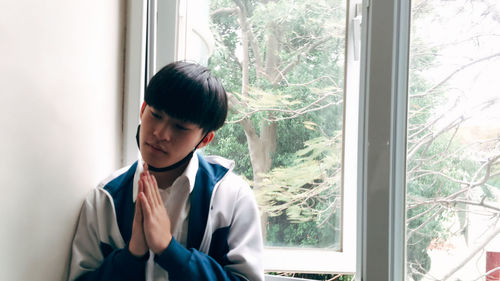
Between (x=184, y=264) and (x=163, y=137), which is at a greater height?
(x=163, y=137)

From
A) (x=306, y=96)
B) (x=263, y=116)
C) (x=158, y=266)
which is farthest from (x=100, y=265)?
(x=306, y=96)

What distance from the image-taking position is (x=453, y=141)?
0.91 m

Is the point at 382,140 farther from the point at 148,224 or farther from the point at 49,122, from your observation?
the point at 49,122

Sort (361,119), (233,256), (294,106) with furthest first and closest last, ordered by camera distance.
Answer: (294,106), (361,119), (233,256)

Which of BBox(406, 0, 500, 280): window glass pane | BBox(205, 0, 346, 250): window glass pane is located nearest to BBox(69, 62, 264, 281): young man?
BBox(205, 0, 346, 250): window glass pane

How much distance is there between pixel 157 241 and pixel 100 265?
0.55 ft

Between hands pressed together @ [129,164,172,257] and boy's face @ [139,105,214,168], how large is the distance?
5 centimetres

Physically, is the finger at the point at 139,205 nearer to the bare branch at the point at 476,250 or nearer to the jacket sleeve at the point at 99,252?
the jacket sleeve at the point at 99,252

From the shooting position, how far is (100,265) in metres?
0.85

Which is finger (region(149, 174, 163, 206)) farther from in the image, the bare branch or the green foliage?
the bare branch

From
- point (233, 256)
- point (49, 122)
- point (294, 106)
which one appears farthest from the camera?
point (294, 106)

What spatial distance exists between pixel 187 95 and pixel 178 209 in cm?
25

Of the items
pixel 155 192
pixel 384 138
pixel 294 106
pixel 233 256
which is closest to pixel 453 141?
pixel 384 138

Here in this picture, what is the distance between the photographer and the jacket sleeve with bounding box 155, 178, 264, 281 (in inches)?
30.9
